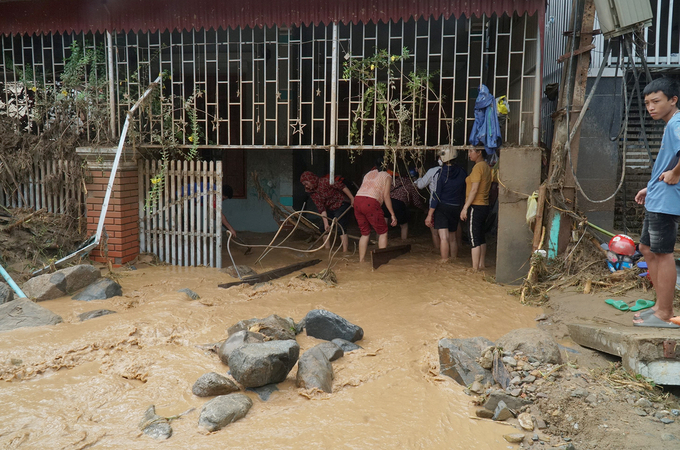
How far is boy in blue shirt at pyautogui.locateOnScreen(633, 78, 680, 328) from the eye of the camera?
4027 mm

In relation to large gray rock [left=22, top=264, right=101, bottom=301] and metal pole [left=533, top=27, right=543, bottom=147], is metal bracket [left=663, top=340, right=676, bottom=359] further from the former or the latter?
large gray rock [left=22, top=264, right=101, bottom=301]

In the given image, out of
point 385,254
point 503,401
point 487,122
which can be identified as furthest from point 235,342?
point 487,122

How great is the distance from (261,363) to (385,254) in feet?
14.6

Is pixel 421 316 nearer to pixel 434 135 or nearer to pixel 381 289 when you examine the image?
pixel 381 289

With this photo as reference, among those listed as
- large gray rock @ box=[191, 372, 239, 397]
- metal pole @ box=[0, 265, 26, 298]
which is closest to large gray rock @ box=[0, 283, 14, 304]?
metal pole @ box=[0, 265, 26, 298]

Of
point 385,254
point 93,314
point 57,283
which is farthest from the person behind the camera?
point 385,254

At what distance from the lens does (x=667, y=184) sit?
4.06 metres

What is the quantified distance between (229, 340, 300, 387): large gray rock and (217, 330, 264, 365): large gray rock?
0.32m

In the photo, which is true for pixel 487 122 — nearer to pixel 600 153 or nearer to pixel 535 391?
pixel 600 153

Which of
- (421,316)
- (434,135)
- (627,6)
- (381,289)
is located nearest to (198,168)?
(381,289)

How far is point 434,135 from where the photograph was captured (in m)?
10.6

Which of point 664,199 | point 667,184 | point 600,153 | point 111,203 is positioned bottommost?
point 111,203

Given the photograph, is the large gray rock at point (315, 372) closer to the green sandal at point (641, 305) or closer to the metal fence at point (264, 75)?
the green sandal at point (641, 305)

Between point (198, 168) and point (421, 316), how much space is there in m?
3.98
